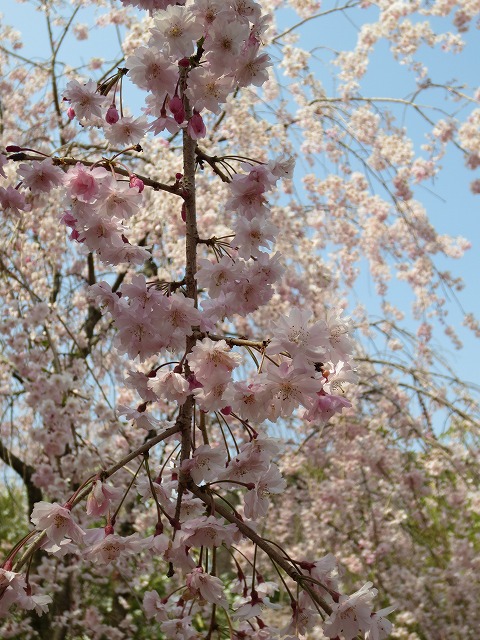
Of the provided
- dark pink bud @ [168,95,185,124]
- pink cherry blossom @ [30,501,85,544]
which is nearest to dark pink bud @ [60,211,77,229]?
dark pink bud @ [168,95,185,124]

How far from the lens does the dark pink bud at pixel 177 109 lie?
4.17 ft

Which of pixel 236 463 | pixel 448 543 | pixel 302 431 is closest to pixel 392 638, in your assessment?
pixel 448 543

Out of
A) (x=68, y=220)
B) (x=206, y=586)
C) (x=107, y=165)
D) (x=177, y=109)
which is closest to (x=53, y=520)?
(x=206, y=586)

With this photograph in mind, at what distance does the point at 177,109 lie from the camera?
1272 mm

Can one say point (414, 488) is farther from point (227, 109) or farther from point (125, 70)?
point (125, 70)

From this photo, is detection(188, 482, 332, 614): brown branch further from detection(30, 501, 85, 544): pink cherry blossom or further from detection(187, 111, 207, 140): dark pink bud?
detection(187, 111, 207, 140): dark pink bud

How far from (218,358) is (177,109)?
50 cm

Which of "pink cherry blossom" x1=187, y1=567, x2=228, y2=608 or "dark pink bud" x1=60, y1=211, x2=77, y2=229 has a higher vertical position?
"dark pink bud" x1=60, y1=211, x2=77, y2=229

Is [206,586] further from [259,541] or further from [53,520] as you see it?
[53,520]

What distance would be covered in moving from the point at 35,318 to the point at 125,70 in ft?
6.41

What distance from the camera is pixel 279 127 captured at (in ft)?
14.4

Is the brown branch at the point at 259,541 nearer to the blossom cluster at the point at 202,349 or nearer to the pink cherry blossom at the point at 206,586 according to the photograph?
the blossom cluster at the point at 202,349

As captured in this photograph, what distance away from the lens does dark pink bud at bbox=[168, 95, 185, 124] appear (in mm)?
1271

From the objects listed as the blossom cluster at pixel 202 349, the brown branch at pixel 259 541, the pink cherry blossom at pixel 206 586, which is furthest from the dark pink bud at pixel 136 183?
the pink cherry blossom at pixel 206 586
